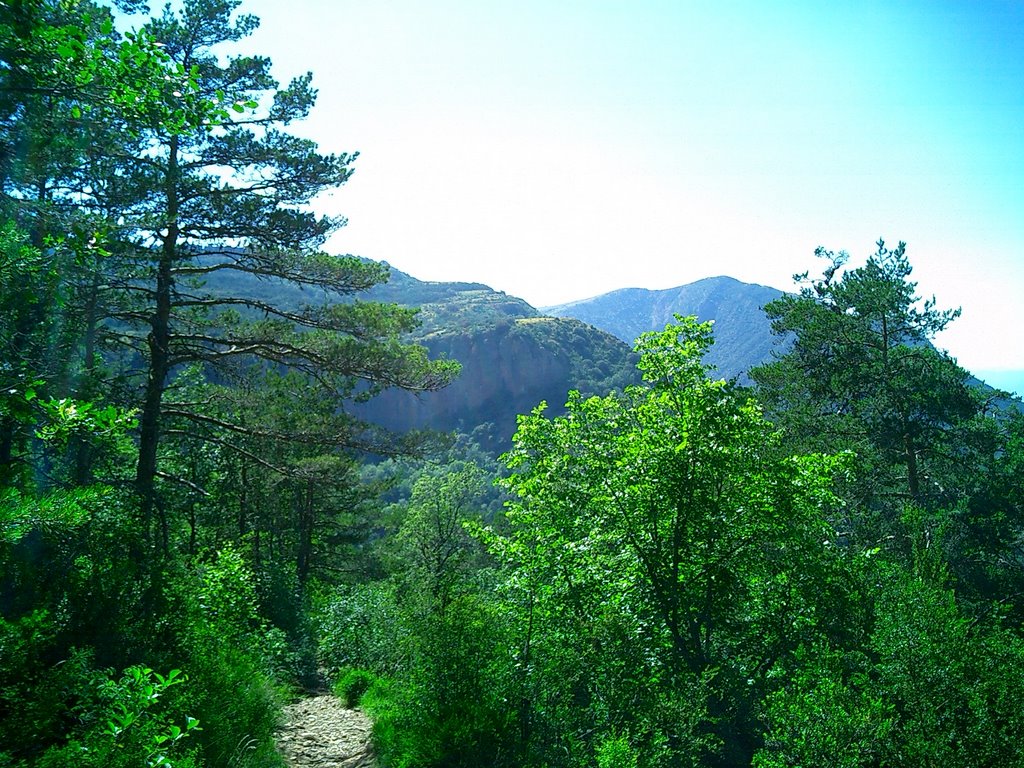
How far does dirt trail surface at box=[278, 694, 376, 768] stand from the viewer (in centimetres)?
704

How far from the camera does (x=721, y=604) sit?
21.4 feet

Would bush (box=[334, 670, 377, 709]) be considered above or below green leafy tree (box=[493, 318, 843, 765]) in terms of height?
below

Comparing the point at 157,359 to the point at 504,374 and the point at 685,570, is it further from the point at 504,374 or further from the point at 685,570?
the point at 504,374

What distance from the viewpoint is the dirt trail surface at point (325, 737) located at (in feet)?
23.1

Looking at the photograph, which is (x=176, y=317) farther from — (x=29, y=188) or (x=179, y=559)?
(x=179, y=559)

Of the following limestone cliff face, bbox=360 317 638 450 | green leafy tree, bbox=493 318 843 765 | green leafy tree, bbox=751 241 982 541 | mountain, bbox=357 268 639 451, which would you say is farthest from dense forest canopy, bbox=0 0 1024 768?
limestone cliff face, bbox=360 317 638 450

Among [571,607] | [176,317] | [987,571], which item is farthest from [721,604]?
[987,571]

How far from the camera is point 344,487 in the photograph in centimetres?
1141

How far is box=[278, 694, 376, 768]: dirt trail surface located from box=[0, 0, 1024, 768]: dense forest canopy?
438 mm

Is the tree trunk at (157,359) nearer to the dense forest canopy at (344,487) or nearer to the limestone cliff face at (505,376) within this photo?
the dense forest canopy at (344,487)

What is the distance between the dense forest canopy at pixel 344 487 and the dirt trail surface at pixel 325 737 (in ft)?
1.44

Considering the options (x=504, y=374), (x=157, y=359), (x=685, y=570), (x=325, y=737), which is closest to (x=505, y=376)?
(x=504, y=374)

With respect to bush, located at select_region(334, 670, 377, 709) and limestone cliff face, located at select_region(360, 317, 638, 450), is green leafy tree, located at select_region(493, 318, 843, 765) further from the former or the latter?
limestone cliff face, located at select_region(360, 317, 638, 450)

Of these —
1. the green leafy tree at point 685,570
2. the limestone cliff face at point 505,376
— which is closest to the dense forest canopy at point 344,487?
the green leafy tree at point 685,570
